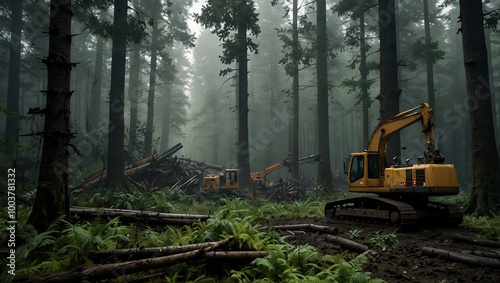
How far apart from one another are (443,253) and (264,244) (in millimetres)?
3508

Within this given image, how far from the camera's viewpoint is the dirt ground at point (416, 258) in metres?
4.98

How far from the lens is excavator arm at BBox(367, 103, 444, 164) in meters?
8.48

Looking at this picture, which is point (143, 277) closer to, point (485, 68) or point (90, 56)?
A: point (485, 68)

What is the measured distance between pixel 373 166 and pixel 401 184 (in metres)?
1.26

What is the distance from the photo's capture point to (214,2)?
1856 cm

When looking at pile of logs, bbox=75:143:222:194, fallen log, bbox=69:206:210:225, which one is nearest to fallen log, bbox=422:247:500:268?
fallen log, bbox=69:206:210:225

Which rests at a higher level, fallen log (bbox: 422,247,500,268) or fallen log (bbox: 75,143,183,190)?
fallen log (bbox: 75,143,183,190)

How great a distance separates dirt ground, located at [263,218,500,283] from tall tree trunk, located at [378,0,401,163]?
19.3 ft

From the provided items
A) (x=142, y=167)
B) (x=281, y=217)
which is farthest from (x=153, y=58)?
(x=281, y=217)

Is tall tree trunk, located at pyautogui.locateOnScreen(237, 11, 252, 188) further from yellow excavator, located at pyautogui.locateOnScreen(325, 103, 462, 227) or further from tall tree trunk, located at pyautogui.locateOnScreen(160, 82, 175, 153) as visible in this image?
tall tree trunk, located at pyautogui.locateOnScreen(160, 82, 175, 153)

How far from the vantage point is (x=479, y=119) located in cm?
1023

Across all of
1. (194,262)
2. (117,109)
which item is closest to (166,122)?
(117,109)

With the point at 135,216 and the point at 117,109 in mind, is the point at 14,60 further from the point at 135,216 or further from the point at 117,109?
the point at 135,216

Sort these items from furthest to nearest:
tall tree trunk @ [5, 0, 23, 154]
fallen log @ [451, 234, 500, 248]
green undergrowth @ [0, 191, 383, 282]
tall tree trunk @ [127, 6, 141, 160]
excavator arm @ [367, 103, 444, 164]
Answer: tall tree trunk @ [127, 6, 141, 160] → tall tree trunk @ [5, 0, 23, 154] → excavator arm @ [367, 103, 444, 164] → fallen log @ [451, 234, 500, 248] → green undergrowth @ [0, 191, 383, 282]
